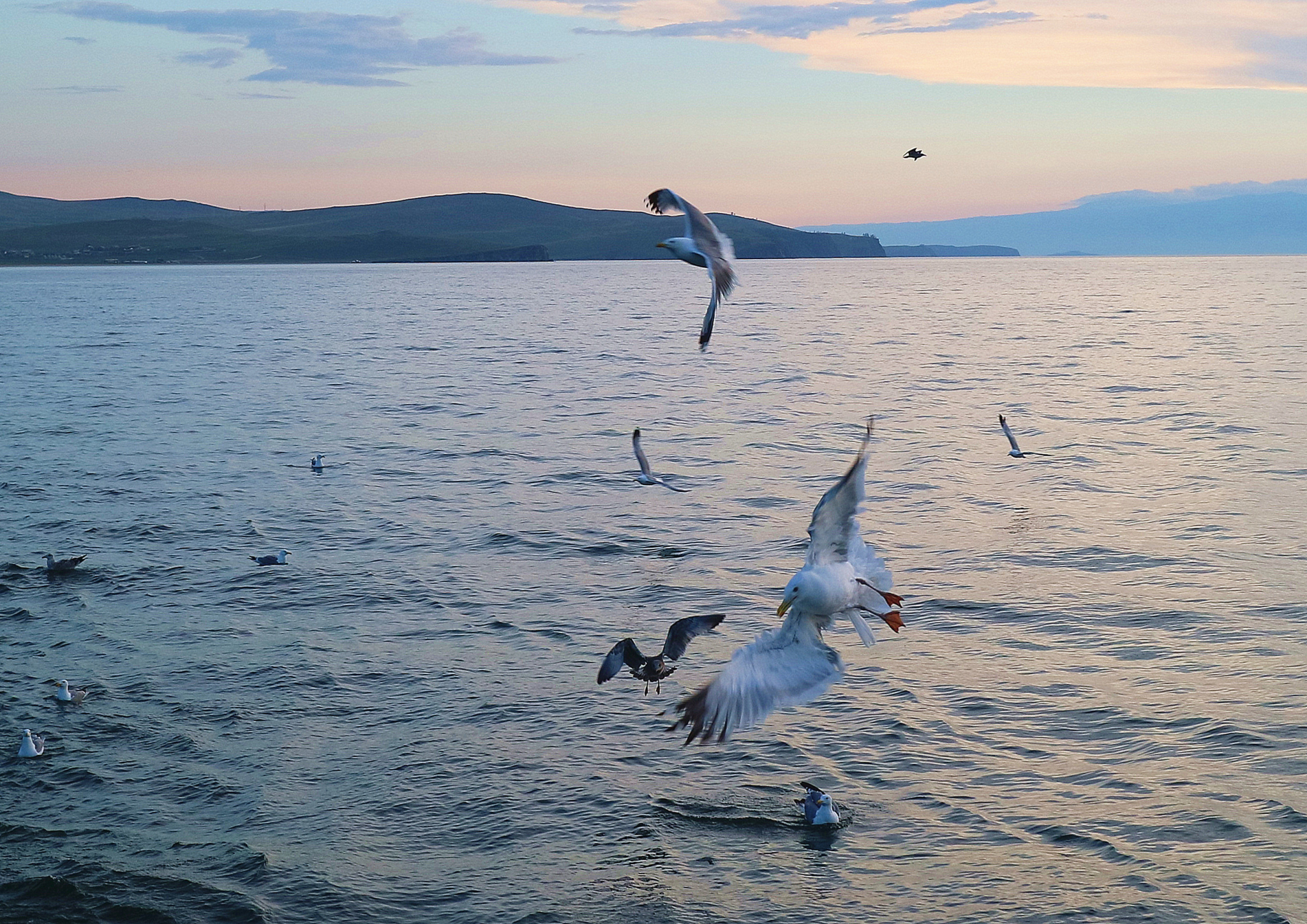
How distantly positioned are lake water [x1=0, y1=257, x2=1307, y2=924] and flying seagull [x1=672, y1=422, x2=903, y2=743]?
1604 mm

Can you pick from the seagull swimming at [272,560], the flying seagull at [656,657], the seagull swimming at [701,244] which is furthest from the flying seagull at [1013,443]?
the seagull swimming at [272,560]

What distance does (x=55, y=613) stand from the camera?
15438mm

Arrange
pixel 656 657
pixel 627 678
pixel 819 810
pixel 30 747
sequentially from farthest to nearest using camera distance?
pixel 627 678 → pixel 656 657 → pixel 30 747 → pixel 819 810

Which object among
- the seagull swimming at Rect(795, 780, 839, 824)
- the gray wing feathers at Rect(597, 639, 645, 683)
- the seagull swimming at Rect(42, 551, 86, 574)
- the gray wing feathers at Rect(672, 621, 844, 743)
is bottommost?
the seagull swimming at Rect(42, 551, 86, 574)

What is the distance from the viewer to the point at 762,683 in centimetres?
848

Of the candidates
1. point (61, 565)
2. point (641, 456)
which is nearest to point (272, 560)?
point (61, 565)

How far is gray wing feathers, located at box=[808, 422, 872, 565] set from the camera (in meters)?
8.32

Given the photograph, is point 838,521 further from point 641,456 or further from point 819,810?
point 641,456

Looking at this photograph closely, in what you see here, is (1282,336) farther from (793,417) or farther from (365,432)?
(365,432)

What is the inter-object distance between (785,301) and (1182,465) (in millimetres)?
87716

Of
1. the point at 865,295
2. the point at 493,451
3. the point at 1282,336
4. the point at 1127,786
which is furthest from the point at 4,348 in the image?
the point at 865,295

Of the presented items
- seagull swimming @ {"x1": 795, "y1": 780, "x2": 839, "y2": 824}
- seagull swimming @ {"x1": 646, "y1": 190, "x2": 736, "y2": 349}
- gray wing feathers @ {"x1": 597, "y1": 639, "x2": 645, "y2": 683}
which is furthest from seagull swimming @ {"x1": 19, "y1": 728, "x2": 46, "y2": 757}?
seagull swimming @ {"x1": 646, "y1": 190, "x2": 736, "y2": 349}

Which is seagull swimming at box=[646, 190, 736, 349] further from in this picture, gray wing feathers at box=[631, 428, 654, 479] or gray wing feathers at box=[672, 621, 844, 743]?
gray wing feathers at box=[631, 428, 654, 479]

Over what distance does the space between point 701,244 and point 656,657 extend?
446cm
